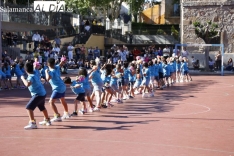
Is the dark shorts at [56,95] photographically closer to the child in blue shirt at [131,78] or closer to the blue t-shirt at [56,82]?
the blue t-shirt at [56,82]

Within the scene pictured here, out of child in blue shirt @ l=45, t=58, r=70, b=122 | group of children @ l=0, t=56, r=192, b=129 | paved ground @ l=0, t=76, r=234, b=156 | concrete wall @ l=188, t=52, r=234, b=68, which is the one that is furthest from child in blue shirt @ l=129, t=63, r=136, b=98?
concrete wall @ l=188, t=52, r=234, b=68

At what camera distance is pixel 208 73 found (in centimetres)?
4044

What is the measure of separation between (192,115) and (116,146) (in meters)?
5.72

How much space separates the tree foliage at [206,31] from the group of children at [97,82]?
41.6 ft

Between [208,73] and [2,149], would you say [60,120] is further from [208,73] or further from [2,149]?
[208,73]

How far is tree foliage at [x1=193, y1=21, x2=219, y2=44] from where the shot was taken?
42.8 meters

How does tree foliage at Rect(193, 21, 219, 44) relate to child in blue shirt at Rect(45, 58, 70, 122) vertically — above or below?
above

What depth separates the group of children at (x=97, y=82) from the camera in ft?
43.9

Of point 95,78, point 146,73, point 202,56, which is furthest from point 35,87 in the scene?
point 202,56

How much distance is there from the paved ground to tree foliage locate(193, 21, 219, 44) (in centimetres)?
2342

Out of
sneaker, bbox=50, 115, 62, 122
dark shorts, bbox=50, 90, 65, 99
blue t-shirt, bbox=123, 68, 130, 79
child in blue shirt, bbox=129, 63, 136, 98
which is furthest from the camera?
child in blue shirt, bbox=129, 63, 136, 98

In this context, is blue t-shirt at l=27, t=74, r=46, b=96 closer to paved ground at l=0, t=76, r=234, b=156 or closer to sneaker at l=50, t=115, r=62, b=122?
paved ground at l=0, t=76, r=234, b=156

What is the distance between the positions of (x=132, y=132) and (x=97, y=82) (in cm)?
452

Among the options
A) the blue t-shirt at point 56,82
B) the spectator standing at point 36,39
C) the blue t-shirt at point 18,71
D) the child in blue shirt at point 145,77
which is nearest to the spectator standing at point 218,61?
the spectator standing at point 36,39
